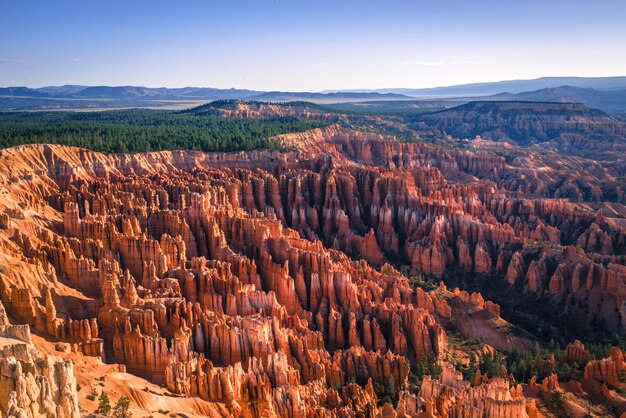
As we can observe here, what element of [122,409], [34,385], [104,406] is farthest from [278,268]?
[34,385]

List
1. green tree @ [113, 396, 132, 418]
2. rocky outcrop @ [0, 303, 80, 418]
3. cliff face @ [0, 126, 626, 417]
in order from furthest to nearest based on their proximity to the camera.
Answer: cliff face @ [0, 126, 626, 417], green tree @ [113, 396, 132, 418], rocky outcrop @ [0, 303, 80, 418]

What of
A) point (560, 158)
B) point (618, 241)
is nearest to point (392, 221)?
point (618, 241)

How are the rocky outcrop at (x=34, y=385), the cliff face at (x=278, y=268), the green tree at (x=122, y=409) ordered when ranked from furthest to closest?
the cliff face at (x=278, y=268)
the green tree at (x=122, y=409)
the rocky outcrop at (x=34, y=385)

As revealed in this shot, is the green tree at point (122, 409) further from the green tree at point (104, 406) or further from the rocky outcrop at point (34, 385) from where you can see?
the rocky outcrop at point (34, 385)

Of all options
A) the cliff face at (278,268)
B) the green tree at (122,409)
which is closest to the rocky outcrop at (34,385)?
the green tree at (122,409)

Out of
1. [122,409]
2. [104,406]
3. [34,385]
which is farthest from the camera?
[122,409]

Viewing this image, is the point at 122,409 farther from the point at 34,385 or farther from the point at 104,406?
the point at 34,385

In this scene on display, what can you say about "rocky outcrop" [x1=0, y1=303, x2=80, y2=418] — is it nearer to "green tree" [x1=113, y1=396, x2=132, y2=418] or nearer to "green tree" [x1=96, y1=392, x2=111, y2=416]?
"green tree" [x1=96, y1=392, x2=111, y2=416]

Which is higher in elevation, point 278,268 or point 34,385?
point 34,385

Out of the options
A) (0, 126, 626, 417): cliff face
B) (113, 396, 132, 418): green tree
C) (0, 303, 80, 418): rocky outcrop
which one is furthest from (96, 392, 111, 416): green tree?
(0, 126, 626, 417): cliff face
